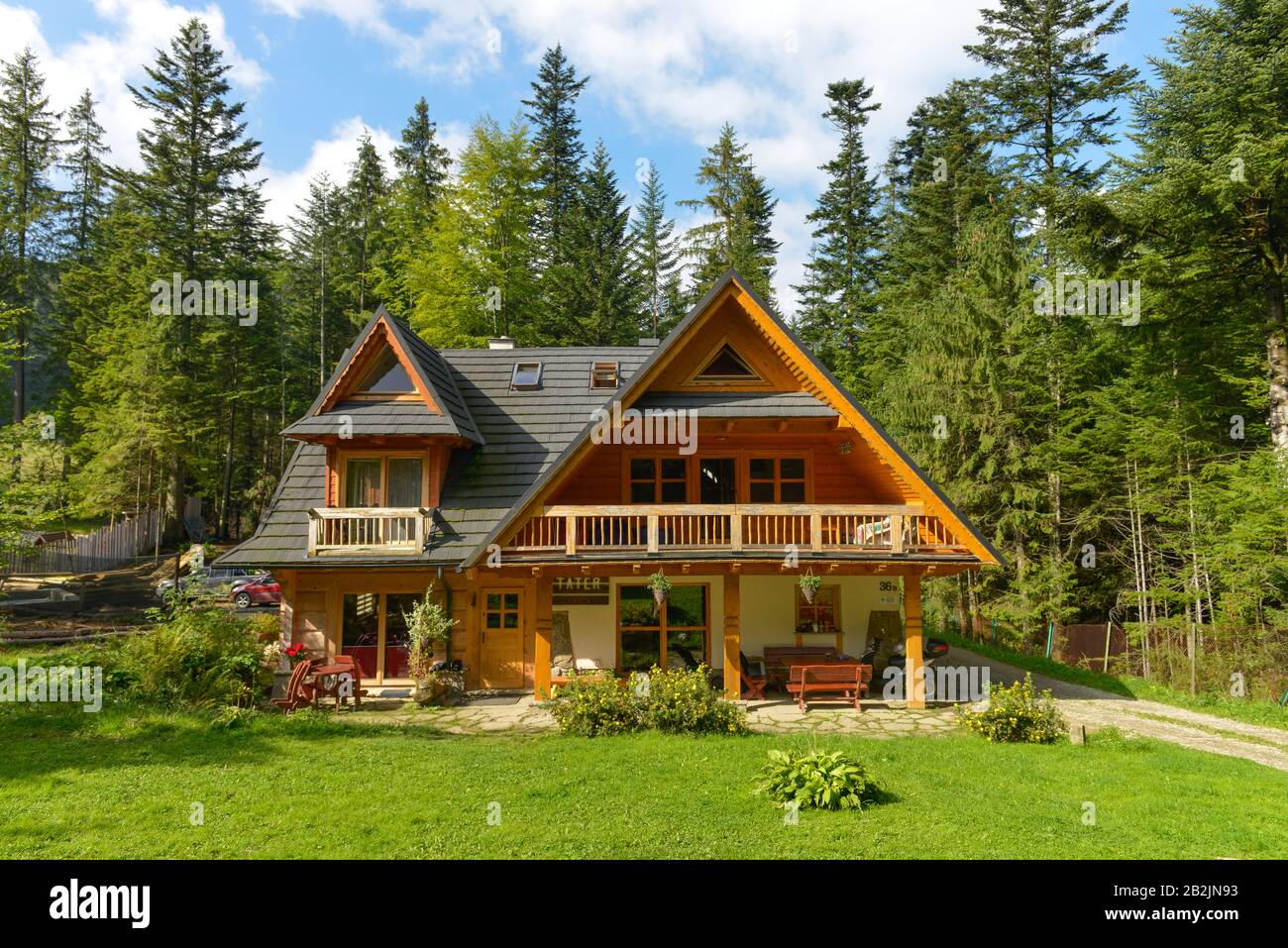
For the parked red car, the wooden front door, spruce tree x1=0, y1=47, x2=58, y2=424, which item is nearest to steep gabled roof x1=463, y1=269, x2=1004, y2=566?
the wooden front door

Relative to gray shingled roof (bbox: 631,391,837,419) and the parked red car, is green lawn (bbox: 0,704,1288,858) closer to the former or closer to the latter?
gray shingled roof (bbox: 631,391,837,419)

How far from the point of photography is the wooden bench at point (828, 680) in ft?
42.4

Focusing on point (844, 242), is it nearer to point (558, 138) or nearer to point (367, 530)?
point (558, 138)

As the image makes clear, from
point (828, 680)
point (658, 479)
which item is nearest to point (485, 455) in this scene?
point (658, 479)

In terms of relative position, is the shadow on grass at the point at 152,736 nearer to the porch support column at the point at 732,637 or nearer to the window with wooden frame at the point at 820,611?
the porch support column at the point at 732,637

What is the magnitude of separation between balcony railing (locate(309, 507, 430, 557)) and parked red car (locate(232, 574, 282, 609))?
13.0 meters

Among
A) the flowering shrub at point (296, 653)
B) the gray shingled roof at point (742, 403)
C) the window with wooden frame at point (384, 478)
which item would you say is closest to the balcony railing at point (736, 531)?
the gray shingled roof at point (742, 403)

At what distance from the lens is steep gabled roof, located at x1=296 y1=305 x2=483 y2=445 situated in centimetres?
1452

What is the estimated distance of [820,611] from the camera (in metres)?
15.5

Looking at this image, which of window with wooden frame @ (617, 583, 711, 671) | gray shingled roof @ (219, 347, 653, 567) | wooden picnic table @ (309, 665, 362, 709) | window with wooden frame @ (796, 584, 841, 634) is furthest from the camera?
window with wooden frame @ (796, 584, 841, 634)

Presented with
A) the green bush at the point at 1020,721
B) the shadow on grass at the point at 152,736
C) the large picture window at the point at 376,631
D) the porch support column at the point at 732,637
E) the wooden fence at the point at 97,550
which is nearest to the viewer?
the shadow on grass at the point at 152,736

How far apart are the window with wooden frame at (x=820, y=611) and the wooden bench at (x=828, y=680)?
197cm
